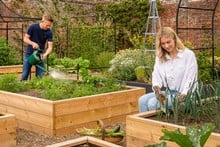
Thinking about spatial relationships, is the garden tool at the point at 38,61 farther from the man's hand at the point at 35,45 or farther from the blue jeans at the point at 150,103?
the blue jeans at the point at 150,103

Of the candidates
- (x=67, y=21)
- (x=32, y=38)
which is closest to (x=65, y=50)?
(x=67, y=21)

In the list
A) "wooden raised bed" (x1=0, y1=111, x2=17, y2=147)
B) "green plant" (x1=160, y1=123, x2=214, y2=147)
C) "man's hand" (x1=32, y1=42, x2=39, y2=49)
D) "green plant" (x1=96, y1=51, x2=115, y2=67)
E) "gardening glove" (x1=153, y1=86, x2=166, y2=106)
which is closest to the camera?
"green plant" (x1=160, y1=123, x2=214, y2=147)

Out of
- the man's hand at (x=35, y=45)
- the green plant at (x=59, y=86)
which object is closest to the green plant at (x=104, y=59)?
the man's hand at (x=35, y=45)

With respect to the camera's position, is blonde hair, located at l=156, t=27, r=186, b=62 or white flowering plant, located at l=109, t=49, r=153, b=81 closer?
blonde hair, located at l=156, t=27, r=186, b=62

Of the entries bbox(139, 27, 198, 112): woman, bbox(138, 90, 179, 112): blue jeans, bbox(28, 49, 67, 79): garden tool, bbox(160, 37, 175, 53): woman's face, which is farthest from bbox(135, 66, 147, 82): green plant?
bbox(160, 37, 175, 53): woman's face

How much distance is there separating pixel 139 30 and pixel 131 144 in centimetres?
846

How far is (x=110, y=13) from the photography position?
13.2 metres

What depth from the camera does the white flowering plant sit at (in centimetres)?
840

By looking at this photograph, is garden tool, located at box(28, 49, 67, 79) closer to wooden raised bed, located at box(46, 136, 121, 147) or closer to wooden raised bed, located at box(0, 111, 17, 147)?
wooden raised bed, located at box(0, 111, 17, 147)

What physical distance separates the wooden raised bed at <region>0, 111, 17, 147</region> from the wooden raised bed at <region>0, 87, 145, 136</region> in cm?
51

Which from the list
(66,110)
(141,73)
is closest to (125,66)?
(141,73)

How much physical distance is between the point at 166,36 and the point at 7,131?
1.93 m

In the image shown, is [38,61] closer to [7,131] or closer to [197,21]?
[7,131]

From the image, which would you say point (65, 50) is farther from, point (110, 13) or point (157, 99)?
point (157, 99)
